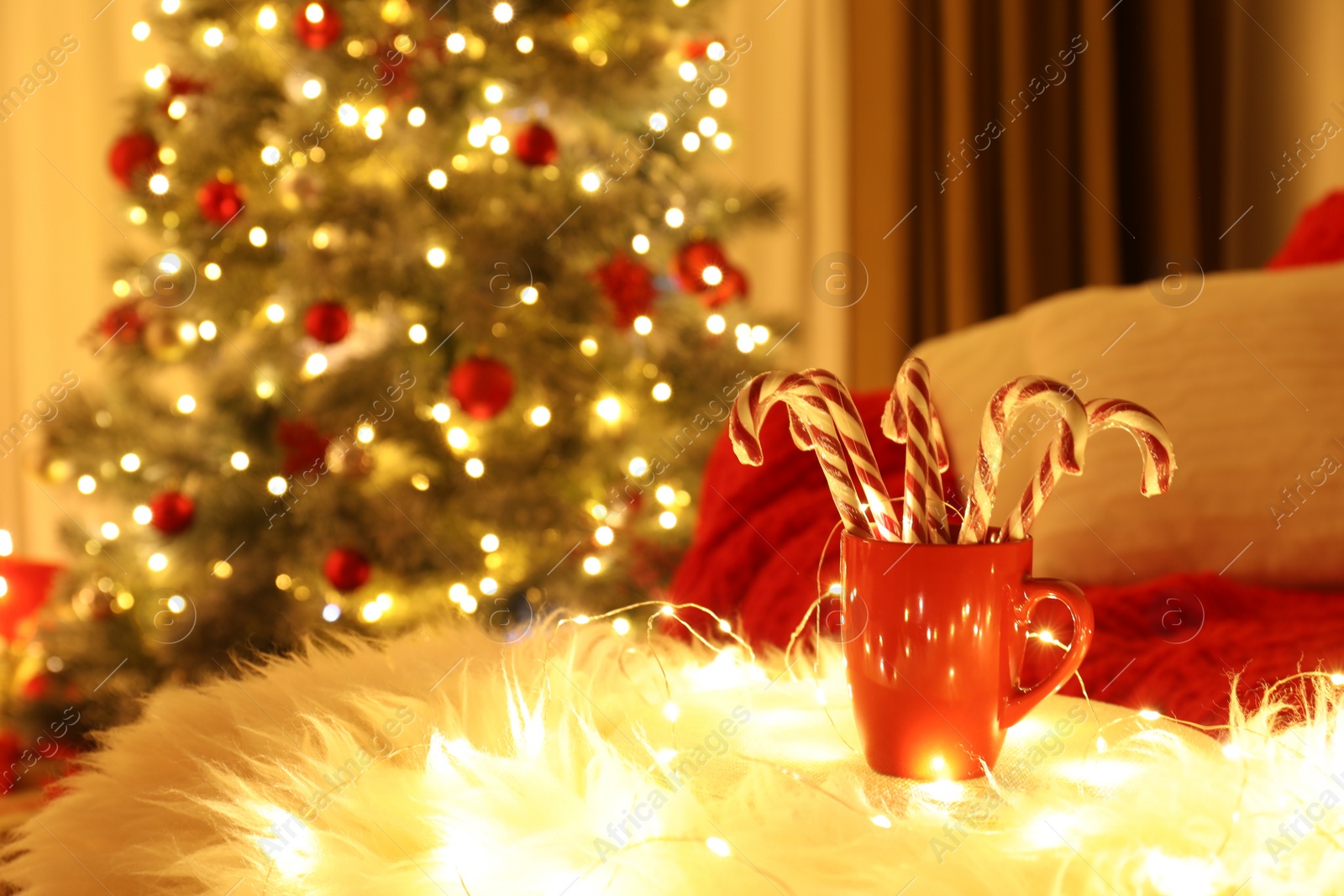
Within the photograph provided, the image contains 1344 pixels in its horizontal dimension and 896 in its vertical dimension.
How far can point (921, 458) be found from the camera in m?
0.54

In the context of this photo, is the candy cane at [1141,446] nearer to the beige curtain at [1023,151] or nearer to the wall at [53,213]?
the beige curtain at [1023,151]

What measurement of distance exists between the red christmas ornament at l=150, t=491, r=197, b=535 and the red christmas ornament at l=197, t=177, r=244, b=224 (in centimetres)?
49

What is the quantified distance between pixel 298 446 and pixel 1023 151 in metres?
1.75

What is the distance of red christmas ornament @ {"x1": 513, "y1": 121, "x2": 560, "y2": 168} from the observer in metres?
1.80

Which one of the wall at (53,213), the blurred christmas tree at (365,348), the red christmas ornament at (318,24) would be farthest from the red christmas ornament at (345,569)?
the wall at (53,213)

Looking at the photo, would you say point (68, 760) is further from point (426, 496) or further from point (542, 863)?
point (426, 496)

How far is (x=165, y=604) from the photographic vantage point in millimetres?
1858

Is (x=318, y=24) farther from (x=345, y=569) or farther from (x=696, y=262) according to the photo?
(x=345, y=569)

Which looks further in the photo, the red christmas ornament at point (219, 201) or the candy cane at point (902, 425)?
the red christmas ornament at point (219, 201)

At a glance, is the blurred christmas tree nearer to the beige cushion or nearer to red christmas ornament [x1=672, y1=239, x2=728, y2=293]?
red christmas ornament [x1=672, y1=239, x2=728, y2=293]

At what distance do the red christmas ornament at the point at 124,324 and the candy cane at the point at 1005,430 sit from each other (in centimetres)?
172

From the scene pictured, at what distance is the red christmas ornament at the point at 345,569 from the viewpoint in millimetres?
1736

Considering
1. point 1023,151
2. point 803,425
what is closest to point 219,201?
point 803,425

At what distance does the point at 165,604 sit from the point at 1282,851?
184 cm
